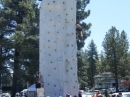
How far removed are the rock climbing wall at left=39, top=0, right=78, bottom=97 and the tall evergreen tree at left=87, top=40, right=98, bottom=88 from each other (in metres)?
60.9

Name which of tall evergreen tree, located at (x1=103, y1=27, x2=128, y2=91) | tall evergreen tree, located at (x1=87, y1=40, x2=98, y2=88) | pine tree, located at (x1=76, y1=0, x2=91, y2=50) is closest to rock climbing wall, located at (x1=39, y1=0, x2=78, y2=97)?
pine tree, located at (x1=76, y1=0, x2=91, y2=50)

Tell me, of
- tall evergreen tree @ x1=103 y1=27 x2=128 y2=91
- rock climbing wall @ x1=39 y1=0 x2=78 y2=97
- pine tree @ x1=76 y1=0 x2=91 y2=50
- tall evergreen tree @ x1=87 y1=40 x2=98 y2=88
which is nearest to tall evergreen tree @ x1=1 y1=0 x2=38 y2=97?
pine tree @ x1=76 y1=0 x2=91 y2=50

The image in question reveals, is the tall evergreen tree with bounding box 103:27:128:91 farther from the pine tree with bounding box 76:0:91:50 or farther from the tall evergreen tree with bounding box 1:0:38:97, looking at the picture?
the tall evergreen tree with bounding box 1:0:38:97

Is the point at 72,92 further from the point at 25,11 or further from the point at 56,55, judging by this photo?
the point at 25,11

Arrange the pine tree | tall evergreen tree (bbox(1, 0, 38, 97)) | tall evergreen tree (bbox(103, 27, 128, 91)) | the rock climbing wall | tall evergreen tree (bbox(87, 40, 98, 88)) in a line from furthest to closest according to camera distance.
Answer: tall evergreen tree (bbox(87, 40, 98, 88)) < tall evergreen tree (bbox(103, 27, 128, 91)) < the pine tree < tall evergreen tree (bbox(1, 0, 38, 97)) < the rock climbing wall

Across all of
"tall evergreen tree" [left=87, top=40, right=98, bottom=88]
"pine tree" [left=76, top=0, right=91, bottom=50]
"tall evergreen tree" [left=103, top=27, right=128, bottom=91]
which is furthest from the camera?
"tall evergreen tree" [left=87, top=40, right=98, bottom=88]

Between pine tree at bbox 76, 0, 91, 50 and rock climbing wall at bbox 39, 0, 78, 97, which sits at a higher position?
pine tree at bbox 76, 0, 91, 50

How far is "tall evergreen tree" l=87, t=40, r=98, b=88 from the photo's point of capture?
8312cm

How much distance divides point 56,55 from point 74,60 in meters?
1.47

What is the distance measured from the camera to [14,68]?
36281 mm

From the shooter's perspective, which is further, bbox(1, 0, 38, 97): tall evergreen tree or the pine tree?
the pine tree

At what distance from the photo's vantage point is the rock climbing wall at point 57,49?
21.4m

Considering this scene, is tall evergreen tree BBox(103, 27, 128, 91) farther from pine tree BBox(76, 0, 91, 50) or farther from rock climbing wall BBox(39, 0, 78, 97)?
rock climbing wall BBox(39, 0, 78, 97)

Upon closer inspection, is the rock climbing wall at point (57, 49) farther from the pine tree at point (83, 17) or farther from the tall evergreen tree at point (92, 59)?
the tall evergreen tree at point (92, 59)
